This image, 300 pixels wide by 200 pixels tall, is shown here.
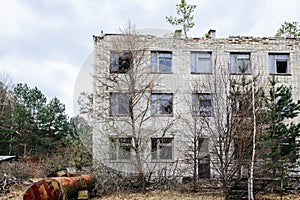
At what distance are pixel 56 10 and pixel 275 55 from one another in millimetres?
15011

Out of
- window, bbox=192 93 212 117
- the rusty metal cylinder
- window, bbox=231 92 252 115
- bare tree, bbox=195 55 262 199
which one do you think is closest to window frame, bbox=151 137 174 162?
window, bbox=192 93 212 117

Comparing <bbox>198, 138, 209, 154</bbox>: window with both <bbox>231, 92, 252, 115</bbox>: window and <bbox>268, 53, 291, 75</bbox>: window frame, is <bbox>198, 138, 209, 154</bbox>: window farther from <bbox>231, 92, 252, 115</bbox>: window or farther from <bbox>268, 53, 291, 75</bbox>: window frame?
<bbox>268, 53, 291, 75</bbox>: window frame

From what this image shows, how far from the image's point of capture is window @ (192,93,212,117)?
733 inches

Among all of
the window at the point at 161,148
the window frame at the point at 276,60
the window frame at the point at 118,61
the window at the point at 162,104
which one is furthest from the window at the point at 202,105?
the window frame at the point at 276,60

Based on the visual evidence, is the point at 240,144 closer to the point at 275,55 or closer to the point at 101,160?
the point at 101,160

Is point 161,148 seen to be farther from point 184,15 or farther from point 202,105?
point 184,15

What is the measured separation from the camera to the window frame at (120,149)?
60.1 feet

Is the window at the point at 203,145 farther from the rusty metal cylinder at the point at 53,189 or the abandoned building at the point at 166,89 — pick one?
the rusty metal cylinder at the point at 53,189

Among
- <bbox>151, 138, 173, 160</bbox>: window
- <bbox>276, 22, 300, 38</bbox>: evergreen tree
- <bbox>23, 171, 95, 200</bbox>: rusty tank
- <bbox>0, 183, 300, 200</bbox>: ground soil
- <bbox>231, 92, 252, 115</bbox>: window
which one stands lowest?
<bbox>0, 183, 300, 200</bbox>: ground soil

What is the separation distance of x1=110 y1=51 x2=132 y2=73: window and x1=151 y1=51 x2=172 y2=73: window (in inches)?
111

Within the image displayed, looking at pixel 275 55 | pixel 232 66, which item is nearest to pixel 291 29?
pixel 275 55

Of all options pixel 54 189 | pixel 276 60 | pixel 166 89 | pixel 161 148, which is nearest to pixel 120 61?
pixel 166 89

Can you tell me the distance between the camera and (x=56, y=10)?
Answer: 1518cm

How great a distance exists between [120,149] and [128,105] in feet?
8.26
